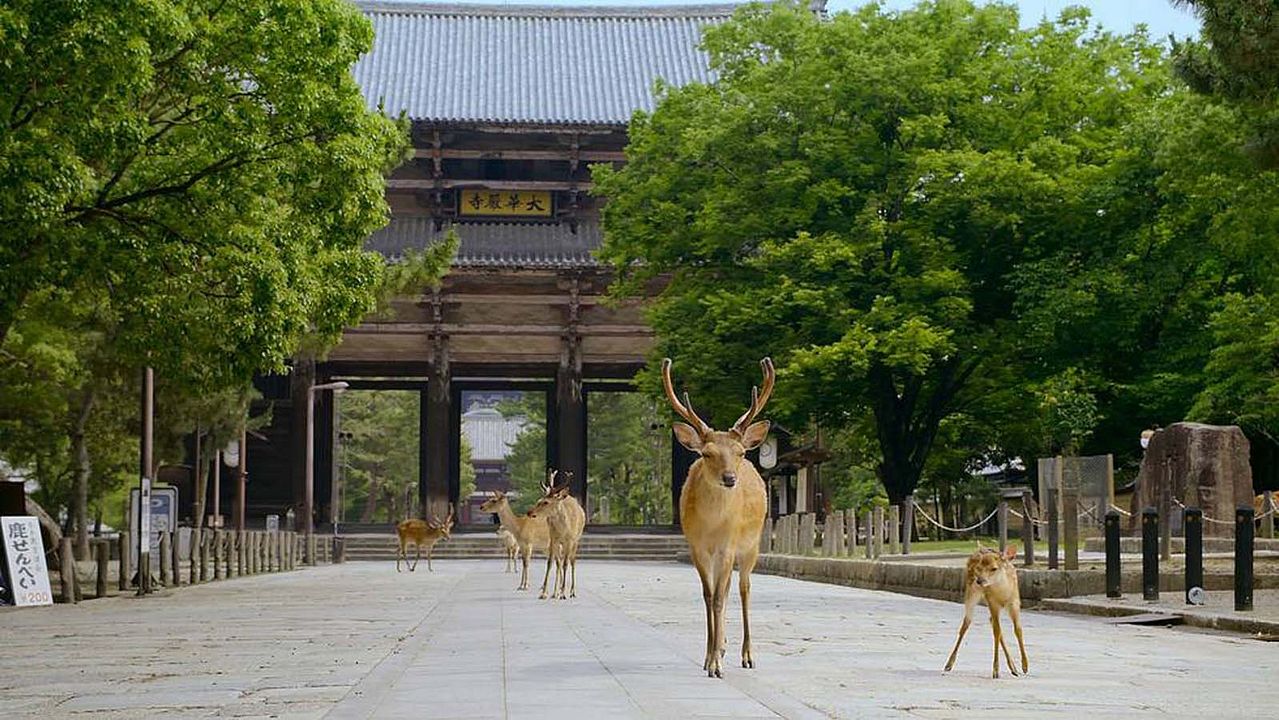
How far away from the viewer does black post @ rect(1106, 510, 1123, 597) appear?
17797 millimetres

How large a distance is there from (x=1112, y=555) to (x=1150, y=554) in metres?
0.53

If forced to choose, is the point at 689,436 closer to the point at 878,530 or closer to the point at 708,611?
the point at 708,611

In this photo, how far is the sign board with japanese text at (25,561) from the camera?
1997 centimetres

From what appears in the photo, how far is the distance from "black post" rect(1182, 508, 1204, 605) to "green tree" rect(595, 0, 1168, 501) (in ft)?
42.6

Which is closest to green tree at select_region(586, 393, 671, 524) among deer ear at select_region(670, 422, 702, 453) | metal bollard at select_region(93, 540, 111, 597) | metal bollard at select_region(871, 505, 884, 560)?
metal bollard at select_region(871, 505, 884, 560)

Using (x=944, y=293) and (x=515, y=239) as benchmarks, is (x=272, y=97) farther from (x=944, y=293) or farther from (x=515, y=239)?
(x=515, y=239)

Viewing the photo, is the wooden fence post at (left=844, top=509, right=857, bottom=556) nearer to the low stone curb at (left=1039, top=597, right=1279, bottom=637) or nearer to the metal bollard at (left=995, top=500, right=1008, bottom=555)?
the metal bollard at (left=995, top=500, right=1008, bottom=555)

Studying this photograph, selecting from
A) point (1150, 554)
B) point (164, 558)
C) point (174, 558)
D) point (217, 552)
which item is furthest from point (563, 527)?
point (217, 552)

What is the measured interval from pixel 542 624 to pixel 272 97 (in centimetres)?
752

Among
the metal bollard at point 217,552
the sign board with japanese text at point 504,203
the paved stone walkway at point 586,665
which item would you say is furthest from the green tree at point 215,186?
the sign board with japanese text at point 504,203

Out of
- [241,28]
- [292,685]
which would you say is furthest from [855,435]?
[292,685]

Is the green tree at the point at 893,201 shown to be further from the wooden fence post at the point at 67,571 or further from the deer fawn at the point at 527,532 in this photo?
the wooden fence post at the point at 67,571

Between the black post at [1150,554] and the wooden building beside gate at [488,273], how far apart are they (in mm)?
26454

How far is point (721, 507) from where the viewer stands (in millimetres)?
9711
